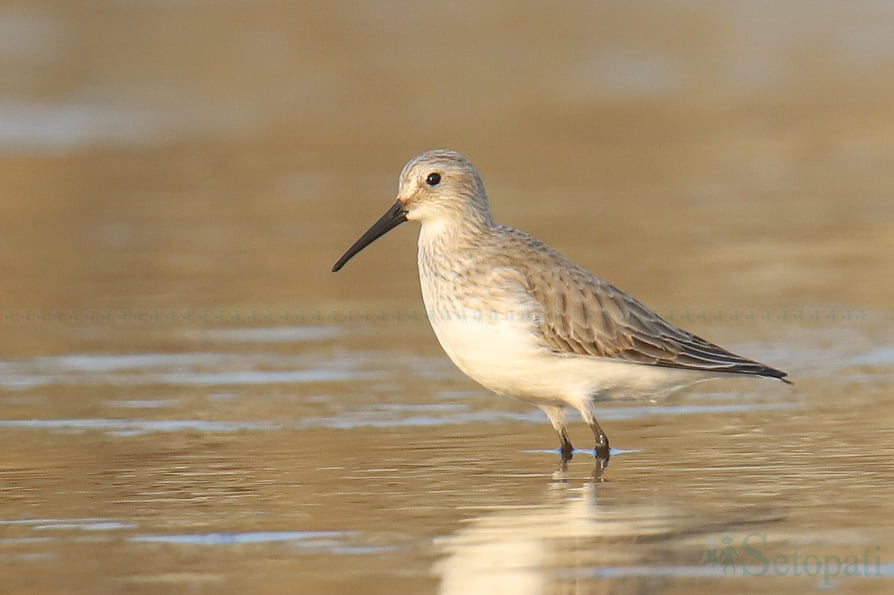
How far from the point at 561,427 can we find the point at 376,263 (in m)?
6.09

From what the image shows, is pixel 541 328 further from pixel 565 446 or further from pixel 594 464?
pixel 594 464

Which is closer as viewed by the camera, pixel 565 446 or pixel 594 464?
pixel 594 464

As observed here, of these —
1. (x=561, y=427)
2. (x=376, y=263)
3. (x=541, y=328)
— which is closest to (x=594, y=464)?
(x=561, y=427)

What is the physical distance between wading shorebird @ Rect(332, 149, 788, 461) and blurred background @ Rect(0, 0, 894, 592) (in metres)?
0.37

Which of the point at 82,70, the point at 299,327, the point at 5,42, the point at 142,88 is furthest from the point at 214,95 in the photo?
the point at 299,327

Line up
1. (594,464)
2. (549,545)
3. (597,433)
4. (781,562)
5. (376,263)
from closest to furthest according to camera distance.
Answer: (781,562)
(549,545)
(594,464)
(597,433)
(376,263)

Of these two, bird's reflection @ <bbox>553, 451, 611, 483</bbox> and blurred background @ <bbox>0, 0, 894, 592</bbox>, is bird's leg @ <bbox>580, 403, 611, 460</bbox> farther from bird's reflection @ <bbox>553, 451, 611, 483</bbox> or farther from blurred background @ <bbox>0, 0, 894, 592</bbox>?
blurred background @ <bbox>0, 0, 894, 592</bbox>

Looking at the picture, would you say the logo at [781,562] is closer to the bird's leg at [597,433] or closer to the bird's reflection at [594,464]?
the bird's reflection at [594,464]

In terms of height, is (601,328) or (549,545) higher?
(601,328)

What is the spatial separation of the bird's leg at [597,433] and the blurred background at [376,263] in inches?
11.7

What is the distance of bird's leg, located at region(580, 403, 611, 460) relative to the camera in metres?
9.05

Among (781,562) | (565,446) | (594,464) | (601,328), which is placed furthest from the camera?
(601,328)

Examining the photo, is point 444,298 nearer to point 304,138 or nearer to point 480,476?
point 480,476

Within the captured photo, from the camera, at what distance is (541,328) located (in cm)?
909
